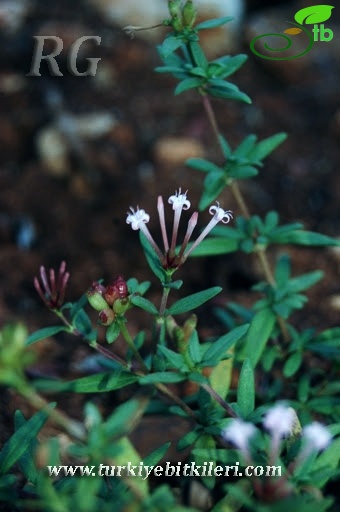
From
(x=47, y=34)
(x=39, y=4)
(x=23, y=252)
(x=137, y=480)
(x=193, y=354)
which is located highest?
(x=39, y=4)

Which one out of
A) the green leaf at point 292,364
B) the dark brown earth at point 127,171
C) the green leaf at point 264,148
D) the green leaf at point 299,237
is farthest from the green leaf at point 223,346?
the dark brown earth at point 127,171

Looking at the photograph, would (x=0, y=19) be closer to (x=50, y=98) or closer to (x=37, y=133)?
(x=50, y=98)

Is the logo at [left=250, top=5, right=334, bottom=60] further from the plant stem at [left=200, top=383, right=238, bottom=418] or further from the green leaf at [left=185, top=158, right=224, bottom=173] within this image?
the plant stem at [left=200, top=383, right=238, bottom=418]

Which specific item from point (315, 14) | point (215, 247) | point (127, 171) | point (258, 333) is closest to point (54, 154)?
point (127, 171)

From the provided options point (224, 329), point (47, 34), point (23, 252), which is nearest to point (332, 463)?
point (224, 329)

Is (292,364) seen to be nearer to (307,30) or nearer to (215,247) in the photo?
(215,247)
